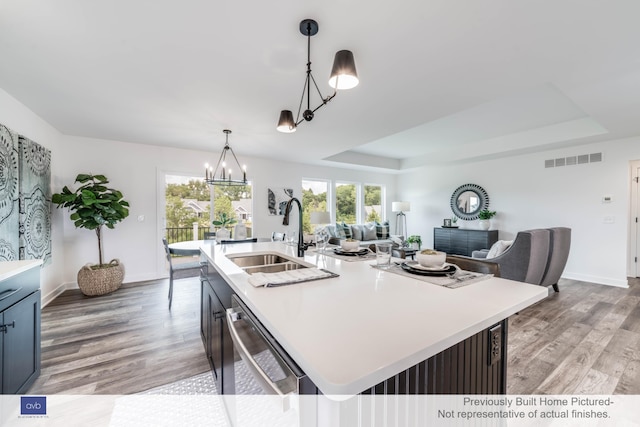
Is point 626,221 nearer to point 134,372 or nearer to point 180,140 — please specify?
point 134,372

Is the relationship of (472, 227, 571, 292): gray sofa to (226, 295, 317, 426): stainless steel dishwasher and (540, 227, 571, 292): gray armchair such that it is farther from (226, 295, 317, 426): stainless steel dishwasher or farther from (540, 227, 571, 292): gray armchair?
(226, 295, 317, 426): stainless steel dishwasher

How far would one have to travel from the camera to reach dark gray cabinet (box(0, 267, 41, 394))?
58.5 inches

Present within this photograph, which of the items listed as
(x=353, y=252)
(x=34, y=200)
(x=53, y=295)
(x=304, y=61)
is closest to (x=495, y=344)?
(x=353, y=252)

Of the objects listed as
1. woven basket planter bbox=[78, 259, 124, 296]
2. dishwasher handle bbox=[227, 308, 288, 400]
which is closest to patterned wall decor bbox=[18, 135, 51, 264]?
woven basket planter bbox=[78, 259, 124, 296]

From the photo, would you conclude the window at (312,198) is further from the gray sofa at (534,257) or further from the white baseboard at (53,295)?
the white baseboard at (53,295)

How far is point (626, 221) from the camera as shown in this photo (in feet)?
13.5

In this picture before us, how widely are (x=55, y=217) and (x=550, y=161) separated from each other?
27.2 ft

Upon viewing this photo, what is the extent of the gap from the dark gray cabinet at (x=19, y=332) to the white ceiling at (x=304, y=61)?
64.5 inches

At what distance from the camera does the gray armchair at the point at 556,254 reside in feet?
11.5

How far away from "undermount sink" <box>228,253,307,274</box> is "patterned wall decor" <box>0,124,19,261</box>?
232 cm

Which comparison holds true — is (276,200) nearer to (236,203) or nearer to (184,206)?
(236,203)

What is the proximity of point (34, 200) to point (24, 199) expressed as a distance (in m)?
0.29

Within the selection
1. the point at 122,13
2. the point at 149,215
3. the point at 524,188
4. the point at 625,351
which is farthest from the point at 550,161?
the point at 149,215

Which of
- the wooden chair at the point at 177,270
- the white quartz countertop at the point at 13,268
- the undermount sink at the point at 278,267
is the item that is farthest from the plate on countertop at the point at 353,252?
the wooden chair at the point at 177,270
